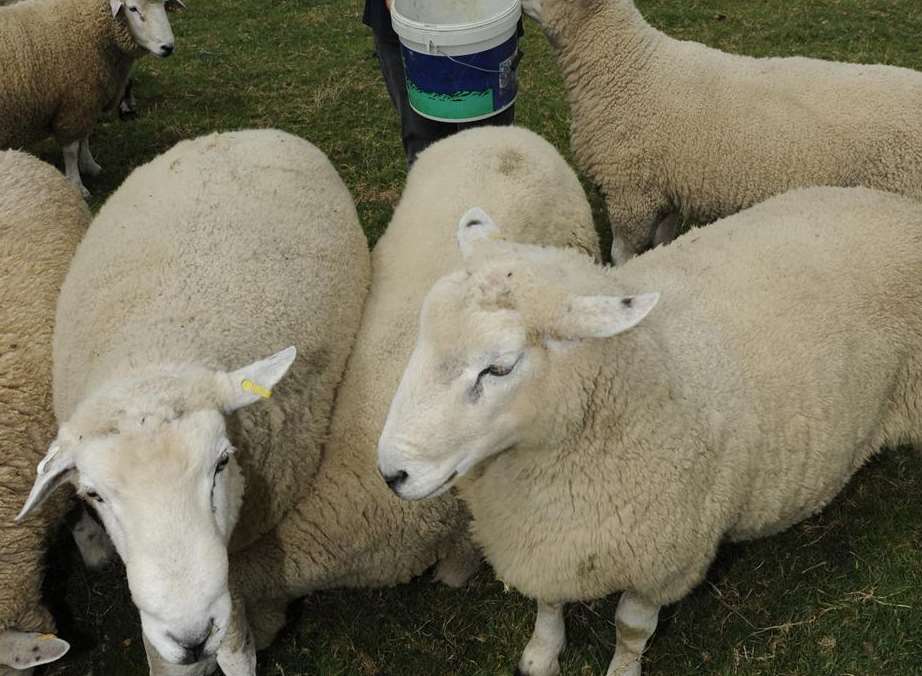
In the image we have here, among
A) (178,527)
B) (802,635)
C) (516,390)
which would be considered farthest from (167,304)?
(802,635)

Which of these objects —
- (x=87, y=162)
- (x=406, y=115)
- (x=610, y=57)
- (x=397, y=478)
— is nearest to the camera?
(x=397, y=478)

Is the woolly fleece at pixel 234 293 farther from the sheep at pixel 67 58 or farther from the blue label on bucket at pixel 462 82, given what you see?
the sheep at pixel 67 58

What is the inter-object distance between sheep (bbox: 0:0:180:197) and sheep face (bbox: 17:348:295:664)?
446cm

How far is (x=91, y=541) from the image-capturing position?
360 centimetres

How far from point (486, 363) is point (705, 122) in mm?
2978

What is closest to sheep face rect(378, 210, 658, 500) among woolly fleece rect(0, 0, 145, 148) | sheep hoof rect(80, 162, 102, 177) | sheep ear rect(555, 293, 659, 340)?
sheep ear rect(555, 293, 659, 340)

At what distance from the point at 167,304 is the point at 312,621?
1588 millimetres

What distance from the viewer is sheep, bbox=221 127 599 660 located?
2961mm

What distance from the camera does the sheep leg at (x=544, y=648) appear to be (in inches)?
121

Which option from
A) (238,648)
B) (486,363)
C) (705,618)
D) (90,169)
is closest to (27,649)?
(238,648)

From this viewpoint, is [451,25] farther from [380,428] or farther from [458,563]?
[458,563]

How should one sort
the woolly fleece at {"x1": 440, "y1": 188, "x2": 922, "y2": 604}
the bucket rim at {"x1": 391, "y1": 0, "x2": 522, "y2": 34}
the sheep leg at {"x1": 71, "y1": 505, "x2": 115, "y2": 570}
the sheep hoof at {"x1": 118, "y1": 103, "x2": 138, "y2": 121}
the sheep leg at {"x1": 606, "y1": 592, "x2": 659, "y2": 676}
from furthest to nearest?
the sheep hoof at {"x1": 118, "y1": 103, "x2": 138, "y2": 121} → the bucket rim at {"x1": 391, "y1": 0, "x2": 522, "y2": 34} → the sheep leg at {"x1": 71, "y1": 505, "x2": 115, "y2": 570} → the sheep leg at {"x1": 606, "y1": 592, "x2": 659, "y2": 676} → the woolly fleece at {"x1": 440, "y1": 188, "x2": 922, "y2": 604}

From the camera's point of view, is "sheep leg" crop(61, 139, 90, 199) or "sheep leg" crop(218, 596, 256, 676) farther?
"sheep leg" crop(61, 139, 90, 199)

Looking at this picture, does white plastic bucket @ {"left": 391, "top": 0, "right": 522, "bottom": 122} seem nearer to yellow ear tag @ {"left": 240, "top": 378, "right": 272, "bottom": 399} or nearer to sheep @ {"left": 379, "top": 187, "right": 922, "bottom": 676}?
sheep @ {"left": 379, "top": 187, "right": 922, "bottom": 676}
